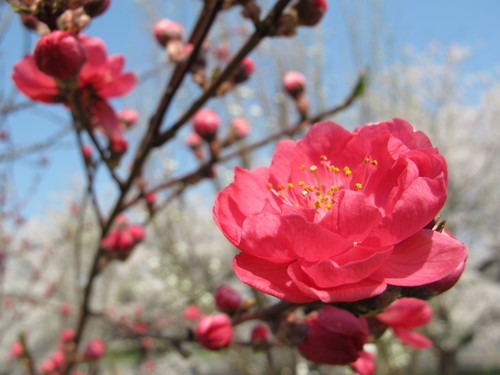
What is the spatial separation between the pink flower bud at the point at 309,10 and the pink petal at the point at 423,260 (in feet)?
1.49

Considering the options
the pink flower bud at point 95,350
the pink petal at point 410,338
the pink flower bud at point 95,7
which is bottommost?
the pink flower bud at point 95,350

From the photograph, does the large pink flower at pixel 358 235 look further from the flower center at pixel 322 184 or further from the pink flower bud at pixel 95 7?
the pink flower bud at pixel 95 7

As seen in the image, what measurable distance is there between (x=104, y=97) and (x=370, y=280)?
66cm

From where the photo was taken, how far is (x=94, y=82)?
0.84m

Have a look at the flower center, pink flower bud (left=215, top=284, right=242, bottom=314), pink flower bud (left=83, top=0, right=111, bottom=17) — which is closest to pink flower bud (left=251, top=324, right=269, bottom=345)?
pink flower bud (left=215, top=284, right=242, bottom=314)

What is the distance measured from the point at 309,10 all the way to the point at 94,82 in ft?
1.40

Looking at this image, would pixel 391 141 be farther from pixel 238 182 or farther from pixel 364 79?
pixel 364 79

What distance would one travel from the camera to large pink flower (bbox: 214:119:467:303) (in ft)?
1.45

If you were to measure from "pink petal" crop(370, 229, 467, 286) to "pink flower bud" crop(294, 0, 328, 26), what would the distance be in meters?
0.45

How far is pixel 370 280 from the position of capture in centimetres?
46

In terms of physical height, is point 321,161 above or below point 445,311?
above

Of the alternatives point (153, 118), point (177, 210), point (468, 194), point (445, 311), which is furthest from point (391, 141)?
point (468, 194)

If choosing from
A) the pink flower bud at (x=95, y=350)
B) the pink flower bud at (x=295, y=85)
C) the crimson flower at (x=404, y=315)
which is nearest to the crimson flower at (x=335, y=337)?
the crimson flower at (x=404, y=315)

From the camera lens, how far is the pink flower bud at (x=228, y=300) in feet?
2.84
